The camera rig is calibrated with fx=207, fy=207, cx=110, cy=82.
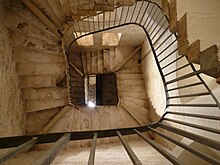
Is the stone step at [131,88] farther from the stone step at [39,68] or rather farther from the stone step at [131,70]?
the stone step at [39,68]

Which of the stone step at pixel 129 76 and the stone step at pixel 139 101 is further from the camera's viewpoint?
the stone step at pixel 129 76

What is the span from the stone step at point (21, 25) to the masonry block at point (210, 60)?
2128 millimetres

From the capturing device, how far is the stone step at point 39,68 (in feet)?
9.07

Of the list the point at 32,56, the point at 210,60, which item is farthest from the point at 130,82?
the point at 210,60

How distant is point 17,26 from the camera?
245cm

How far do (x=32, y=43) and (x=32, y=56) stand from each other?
18 cm

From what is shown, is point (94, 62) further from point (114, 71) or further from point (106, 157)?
point (106, 157)

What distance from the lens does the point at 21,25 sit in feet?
8.15

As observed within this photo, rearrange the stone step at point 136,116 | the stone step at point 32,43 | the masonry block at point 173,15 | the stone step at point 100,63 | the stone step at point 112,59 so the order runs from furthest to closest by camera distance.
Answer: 1. the stone step at point 100,63
2. the stone step at point 112,59
3. the stone step at point 136,116
4. the stone step at point 32,43
5. the masonry block at point 173,15

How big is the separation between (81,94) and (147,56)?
7.75 ft

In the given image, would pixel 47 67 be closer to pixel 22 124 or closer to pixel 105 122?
pixel 22 124

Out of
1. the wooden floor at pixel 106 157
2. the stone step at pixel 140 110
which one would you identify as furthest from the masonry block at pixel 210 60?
the stone step at pixel 140 110

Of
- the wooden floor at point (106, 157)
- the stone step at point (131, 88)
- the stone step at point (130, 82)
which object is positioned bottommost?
the wooden floor at point (106, 157)

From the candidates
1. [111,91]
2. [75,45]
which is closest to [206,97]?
[75,45]
